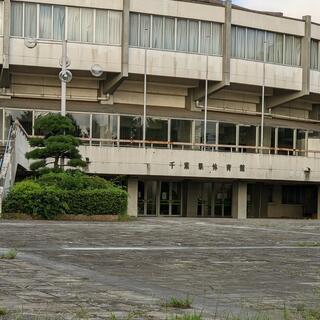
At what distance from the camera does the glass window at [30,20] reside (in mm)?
43781

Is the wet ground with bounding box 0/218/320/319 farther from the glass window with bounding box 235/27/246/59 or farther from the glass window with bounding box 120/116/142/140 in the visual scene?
the glass window with bounding box 235/27/246/59

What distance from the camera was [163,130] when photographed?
4472cm

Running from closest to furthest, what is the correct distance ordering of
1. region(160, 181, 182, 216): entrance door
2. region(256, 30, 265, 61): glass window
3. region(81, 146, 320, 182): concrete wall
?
region(81, 146, 320, 182): concrete wall, region(160, 181, 182, 216): entrance door, region(256, 30, 265, 61): glass window

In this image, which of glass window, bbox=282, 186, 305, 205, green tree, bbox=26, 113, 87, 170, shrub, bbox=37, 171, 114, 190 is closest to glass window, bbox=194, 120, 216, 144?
glass window, bbox=282, 186, 305, 205

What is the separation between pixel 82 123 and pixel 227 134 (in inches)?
391

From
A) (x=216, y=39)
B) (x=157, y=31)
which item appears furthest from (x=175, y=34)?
(x=216, y=39)

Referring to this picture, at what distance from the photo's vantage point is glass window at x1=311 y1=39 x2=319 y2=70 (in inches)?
1999

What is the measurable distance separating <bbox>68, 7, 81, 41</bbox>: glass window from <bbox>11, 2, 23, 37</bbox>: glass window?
3.04m

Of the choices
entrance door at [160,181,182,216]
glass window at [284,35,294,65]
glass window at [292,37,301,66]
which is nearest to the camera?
entrance door at [160,181,182,216]

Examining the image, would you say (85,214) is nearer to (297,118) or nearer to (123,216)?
(123,216)

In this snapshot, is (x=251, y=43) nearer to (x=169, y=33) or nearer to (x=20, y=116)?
(x=169, y=33)

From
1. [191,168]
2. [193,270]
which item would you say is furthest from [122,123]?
[193,270]

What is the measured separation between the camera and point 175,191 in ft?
152

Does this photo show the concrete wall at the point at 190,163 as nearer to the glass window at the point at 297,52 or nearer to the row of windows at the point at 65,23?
the row of windows at the point at 65,23
